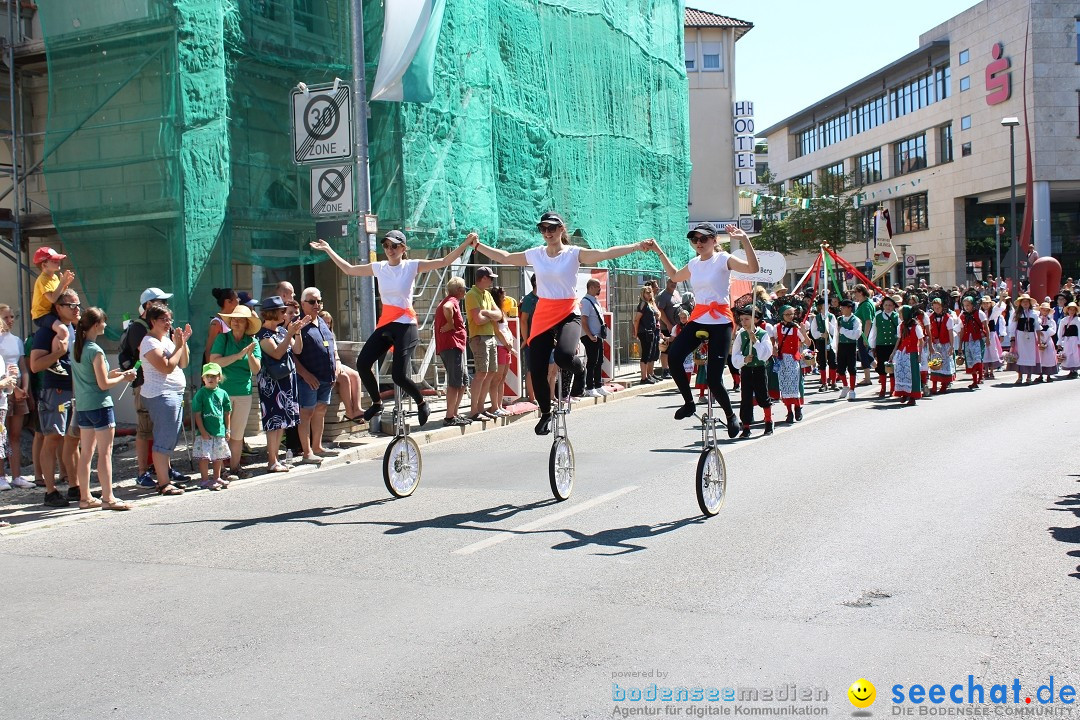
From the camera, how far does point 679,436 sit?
14.2m

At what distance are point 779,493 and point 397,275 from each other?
386cm

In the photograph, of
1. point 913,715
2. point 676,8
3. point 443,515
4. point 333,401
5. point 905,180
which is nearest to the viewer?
point 913,715

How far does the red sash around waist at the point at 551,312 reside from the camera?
920 centimetres

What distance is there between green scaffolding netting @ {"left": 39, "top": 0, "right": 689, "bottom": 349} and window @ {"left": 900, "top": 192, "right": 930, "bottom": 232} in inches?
2077

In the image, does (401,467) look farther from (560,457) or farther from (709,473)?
(709,473)

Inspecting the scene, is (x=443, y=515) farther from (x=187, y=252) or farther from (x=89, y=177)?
(x=89, y=177)

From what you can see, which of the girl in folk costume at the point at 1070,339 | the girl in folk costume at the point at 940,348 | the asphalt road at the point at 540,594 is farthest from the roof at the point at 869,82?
the asphalt road at the point at 540,594

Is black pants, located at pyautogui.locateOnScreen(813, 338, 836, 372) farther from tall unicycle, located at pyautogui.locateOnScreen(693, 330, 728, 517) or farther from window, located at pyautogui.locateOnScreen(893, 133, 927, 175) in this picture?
window, located at pyautogui.locateOnScreen(893, 133, 927, 175)

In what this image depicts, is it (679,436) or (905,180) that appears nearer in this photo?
(679,436)

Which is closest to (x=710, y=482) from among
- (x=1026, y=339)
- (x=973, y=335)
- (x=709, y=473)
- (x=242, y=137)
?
(x=709, y=473)

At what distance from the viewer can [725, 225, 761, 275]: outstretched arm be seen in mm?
8344

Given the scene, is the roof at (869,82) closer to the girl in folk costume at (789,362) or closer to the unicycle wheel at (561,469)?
the girl in folk costume at (789,362)

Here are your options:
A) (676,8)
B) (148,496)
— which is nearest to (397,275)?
(148,496)

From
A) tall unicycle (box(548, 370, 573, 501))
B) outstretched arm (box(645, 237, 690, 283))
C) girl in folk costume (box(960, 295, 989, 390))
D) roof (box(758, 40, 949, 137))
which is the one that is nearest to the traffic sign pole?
tall unicycle (box(548, 370, 573, 501))
